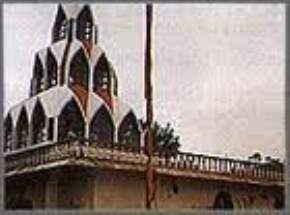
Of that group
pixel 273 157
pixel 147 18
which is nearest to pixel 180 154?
pixel 273 157

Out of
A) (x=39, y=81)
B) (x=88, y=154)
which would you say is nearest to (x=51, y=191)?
(x=88, y=154)

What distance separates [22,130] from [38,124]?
74mm

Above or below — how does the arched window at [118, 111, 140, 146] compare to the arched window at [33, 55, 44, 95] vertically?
below

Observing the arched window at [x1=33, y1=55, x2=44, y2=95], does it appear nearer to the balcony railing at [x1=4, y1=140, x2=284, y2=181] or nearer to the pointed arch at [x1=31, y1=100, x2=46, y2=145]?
the pointed arch at [x1=31, y1=100, x2=46, y2=145]

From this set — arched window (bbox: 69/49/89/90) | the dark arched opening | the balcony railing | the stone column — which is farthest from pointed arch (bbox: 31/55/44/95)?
the dark arched opening

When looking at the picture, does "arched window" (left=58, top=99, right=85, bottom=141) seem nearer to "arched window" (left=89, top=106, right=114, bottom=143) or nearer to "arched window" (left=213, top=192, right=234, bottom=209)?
"arched window" (left=89, top=106, right=114, bottom=143)

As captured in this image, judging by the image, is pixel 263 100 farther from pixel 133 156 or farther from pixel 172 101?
pixel 133 156

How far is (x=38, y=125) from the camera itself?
2.75m

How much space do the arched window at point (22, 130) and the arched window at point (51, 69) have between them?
0.15m

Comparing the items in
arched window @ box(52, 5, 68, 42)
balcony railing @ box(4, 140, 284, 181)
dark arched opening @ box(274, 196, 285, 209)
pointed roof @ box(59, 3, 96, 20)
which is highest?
pointed roof @ box(59, 3, 96, 20)

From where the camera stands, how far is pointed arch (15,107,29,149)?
2.76 m

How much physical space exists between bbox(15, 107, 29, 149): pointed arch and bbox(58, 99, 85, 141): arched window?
13cm

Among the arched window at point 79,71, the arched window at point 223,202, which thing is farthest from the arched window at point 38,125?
the arched window at point 223,202

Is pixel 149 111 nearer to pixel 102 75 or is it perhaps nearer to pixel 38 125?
pixel 102 75
